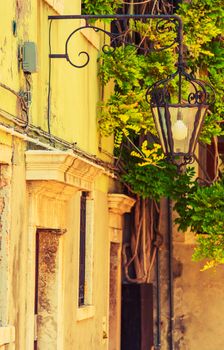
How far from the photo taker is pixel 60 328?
543 inches

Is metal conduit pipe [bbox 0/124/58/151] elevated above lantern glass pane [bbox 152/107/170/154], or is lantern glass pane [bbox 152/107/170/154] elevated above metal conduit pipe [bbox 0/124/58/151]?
lantern glass pane [bbox 152/107/170/154]

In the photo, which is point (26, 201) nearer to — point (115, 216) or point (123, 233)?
point (115, 216)

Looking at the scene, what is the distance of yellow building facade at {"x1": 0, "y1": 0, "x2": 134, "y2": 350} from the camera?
11828mm

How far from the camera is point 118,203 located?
57.8 feet

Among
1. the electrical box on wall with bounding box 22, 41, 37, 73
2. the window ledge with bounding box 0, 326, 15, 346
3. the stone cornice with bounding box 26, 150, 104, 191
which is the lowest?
the window ledge with bounding box 0, 326, 15, 346

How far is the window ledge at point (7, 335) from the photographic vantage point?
11.5 m

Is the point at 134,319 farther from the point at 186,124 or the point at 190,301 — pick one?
the point at 186,124

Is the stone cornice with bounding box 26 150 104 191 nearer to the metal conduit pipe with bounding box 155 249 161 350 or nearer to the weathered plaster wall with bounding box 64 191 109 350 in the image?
the weathered plaster wall with bounding box 64 191 109 350

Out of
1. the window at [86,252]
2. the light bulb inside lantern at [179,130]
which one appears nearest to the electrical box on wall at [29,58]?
the light bulb inside lantern at [179,130]

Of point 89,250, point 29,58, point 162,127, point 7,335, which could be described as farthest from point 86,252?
point 7,335

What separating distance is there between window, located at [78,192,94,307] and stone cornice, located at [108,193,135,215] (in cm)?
128

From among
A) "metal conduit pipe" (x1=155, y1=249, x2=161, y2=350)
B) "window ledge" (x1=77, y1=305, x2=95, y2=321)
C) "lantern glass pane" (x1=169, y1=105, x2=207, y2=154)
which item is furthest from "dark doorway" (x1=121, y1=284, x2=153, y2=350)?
"lantern glass pane" (x1=169, y1=105, x2=207, y2=154)

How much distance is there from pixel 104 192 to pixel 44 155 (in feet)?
16.6

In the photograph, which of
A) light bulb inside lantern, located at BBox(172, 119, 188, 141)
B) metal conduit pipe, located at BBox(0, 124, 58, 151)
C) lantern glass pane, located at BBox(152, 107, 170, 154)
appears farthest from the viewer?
lantern glass pane, located at BBox(152, 107, 170, 154)
